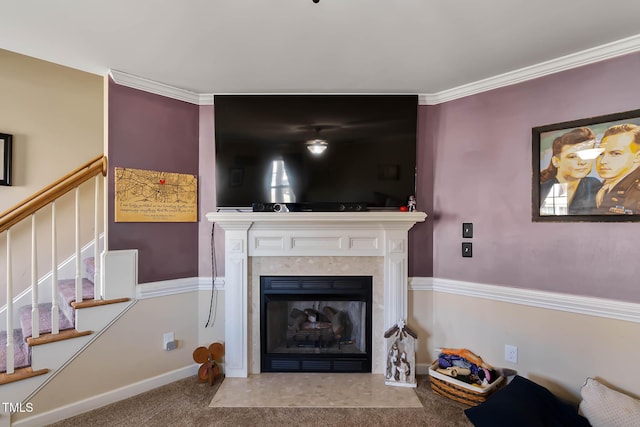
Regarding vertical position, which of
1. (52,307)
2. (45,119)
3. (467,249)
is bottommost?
(52,307)

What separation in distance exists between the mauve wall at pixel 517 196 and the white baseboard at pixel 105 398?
2119 millimetres

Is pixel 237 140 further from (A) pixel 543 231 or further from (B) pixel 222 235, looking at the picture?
(A) pixel 543 231

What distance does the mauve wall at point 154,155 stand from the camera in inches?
86.4

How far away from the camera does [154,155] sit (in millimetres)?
2334

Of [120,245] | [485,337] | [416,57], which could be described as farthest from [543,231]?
[120,245]

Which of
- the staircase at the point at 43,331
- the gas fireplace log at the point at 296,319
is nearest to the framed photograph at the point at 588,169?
the gas fireplace log at the point at 296,319

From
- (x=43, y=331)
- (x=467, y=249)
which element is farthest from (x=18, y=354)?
(x=467, y=249)

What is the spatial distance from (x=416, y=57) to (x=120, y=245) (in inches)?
97.1

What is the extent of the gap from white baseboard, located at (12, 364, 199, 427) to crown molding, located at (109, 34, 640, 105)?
2225 mm

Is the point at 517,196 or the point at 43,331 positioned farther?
the point at 517,196

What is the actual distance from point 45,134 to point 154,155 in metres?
1.10

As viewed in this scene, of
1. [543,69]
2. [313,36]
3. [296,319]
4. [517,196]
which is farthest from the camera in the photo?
[296,319]

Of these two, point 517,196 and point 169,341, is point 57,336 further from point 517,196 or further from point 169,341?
point 517,196

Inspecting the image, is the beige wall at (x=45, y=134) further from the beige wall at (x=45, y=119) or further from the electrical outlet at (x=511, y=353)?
the electrical outlet at (x=511, y=353)
